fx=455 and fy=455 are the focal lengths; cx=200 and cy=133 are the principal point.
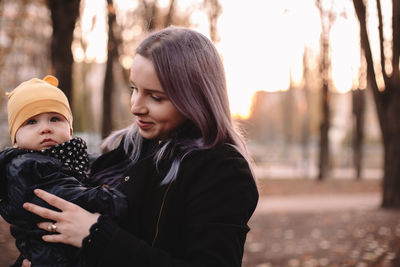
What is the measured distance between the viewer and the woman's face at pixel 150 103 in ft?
5.97

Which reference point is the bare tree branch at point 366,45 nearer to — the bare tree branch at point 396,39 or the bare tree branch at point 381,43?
the bare tree branch at point 381,43

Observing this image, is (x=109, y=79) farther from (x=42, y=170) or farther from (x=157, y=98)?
(x=157, y=98)

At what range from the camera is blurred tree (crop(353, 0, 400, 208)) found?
1126cm

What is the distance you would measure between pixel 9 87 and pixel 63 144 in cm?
2005

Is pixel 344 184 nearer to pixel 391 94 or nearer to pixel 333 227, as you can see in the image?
pixel 391 94

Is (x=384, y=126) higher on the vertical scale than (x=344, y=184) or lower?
higher

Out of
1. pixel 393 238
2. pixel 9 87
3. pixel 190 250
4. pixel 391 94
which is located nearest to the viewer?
pixel 190 250

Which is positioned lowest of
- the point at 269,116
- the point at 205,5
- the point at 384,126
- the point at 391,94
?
the point at 269,116

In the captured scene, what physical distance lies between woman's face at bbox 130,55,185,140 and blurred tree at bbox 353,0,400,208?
10.3 meters

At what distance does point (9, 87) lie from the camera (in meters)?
20.4

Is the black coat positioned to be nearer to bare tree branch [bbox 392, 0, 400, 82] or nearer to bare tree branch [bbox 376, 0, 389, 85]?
bare tree branch [bbox 392, 0, 400, 82]

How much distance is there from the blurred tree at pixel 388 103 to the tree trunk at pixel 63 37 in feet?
22.9

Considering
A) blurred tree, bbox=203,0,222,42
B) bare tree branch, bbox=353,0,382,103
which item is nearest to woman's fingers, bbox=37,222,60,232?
bare tree branch, bbox=353,0,382,103

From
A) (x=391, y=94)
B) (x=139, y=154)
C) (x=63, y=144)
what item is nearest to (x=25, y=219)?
(x=63, y=144)
